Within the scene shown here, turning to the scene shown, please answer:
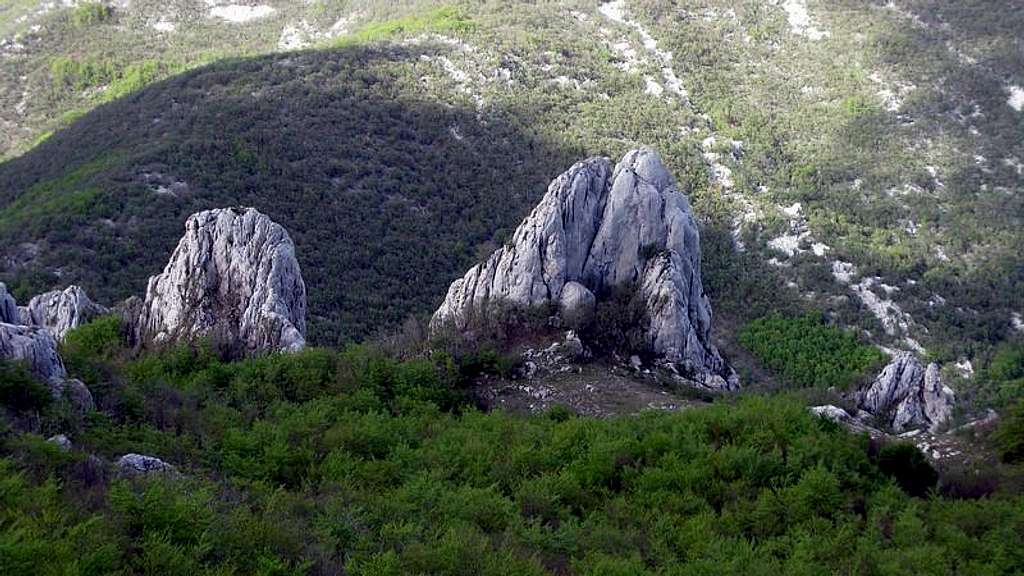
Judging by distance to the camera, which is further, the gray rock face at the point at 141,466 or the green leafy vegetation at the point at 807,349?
the green leafy vegetation at the point at 807,349

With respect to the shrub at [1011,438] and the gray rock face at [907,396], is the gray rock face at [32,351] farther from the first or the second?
the gray rock face at [907,396]

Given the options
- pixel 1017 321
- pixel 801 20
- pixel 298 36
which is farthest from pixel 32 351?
pixel 298 36

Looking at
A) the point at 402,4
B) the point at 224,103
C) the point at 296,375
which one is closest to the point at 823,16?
the point at 402,4

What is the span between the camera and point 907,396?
2823cm

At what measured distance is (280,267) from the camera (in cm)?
2758

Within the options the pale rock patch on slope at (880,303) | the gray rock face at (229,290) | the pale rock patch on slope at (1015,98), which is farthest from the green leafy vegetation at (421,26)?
the gray rock face at (229,290)

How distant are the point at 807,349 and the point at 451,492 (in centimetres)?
3832

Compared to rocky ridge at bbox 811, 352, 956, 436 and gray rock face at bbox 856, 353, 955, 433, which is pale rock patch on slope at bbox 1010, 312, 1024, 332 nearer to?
rocky ridge at bbox 811, 352, 956, 436

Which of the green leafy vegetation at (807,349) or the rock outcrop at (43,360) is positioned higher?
the rock outcrop at (43,360)

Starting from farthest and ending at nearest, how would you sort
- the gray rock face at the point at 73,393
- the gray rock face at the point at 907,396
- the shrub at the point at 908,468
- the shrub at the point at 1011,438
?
1. the gray rock face at the point at 907,396
2. the shrub at the point at 1011,438
3. the shrub at the point at 908,468
4. the gray rock face at the point at 73,393

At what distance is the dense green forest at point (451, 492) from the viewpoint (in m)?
9.95

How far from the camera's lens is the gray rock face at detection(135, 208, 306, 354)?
86.2 ft

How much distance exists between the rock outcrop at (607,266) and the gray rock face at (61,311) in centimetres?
1190

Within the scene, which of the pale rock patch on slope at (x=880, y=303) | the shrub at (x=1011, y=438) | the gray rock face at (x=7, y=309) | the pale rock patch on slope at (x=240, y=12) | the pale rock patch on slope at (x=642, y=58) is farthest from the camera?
the pale rock patch on slope at (x=240, y=12)
